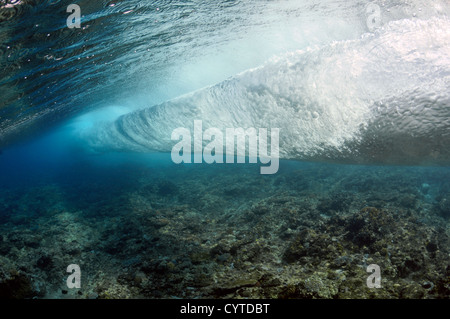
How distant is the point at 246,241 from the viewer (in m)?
5.05

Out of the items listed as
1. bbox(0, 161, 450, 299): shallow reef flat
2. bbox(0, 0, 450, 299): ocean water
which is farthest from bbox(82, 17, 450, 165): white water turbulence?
bbox(0, 161, 450, 299): shallow reef flat

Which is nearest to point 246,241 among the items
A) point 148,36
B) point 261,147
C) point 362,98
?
point 261,147

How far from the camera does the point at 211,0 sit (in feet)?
17.4

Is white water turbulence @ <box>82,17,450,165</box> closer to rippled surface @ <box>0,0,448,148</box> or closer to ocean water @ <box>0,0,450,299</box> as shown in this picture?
ocean water @ <box>0,0,450,299</box>

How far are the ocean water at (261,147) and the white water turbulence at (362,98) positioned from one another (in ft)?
0.08

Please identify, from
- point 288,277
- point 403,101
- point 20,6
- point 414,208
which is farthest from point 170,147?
point 414,208

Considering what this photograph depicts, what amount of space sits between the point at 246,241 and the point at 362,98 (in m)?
3.71

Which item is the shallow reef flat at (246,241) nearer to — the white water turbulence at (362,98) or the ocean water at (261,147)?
the ocean water at (261,147)

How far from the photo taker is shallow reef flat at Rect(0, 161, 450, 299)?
353cm

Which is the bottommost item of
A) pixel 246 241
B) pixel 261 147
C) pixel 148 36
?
pixel 246 241

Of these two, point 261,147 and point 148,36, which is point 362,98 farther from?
point 148,36
